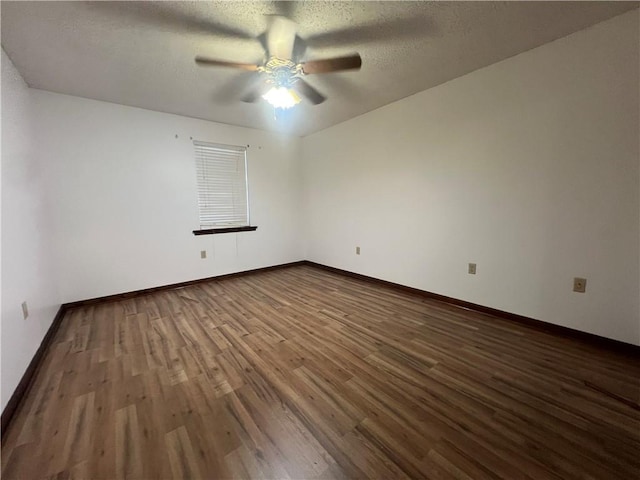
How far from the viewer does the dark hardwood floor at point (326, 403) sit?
1097 mm

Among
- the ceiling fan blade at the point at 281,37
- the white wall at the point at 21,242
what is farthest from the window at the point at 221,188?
the ceiling fan blade at the point at 281,37

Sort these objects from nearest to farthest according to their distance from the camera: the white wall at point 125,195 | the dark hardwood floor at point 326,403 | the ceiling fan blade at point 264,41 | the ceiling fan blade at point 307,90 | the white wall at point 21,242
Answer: the dark hardwood floor at point 326,403 < the white wall at point 21,242 < the ceiling fan blade at point 264,41 < the ceiling fan blade at point 307,90 < the white wall at point 125,195

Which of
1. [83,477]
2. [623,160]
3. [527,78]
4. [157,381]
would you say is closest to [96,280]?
[157,381]

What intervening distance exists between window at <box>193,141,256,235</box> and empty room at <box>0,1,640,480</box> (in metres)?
0.10

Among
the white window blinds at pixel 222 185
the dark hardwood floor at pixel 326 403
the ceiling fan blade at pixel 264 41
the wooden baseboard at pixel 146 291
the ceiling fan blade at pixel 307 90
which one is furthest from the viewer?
the white window blinds at pixel 222 185

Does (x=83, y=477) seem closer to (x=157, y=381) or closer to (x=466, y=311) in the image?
(x=157, y=381)

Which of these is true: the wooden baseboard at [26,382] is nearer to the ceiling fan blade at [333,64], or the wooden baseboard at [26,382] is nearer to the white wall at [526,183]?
the ceiling fan blade at [333,64]

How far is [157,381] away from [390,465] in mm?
1435

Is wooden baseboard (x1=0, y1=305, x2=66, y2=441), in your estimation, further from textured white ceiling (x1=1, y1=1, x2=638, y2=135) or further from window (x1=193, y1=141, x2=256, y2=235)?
textured white ceiling (x1=1, y1=1, x2=638, y2=135)

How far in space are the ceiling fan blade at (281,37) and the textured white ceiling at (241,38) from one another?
0.16ft

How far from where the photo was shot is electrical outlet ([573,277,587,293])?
6.46 ft

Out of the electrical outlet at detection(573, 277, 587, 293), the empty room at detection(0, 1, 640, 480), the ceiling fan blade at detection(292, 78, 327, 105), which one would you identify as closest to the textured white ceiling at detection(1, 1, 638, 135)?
the empty room at detection(0, 1, 640, 480)

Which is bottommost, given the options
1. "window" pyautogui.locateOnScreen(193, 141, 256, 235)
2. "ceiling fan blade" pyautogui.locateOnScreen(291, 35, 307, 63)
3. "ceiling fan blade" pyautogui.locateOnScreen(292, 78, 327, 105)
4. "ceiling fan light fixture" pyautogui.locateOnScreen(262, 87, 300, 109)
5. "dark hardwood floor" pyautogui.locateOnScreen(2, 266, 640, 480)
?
"dark hardwood floor" pyautogui.locateOnScreen(2, 266, 640, 480)

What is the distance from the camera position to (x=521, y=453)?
44.2 inches
